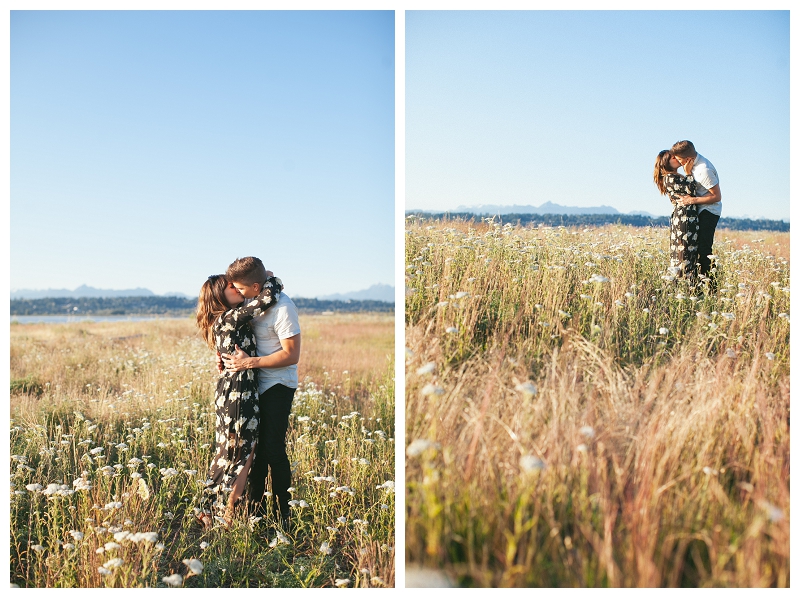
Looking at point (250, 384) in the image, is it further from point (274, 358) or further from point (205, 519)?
point (205, 519)

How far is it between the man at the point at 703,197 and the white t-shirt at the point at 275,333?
234 centimetres

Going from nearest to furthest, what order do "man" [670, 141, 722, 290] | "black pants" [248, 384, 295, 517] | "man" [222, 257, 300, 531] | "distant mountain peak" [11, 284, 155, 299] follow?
"man" [670, 141, 722, 290]
"man" [222, 257, 300, 531]
"black pants" [248, 384, 295, 517]
"distant mountain peak" [11, 284, 155, 299]

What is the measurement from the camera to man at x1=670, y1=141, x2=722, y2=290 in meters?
3.03

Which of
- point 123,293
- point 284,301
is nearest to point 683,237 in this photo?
point 284,301

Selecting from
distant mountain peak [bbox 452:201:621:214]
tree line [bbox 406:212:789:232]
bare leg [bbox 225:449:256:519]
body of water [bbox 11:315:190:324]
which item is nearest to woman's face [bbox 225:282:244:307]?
bare leg [bbox 225:449:256:519]

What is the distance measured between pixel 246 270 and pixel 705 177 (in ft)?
8.88

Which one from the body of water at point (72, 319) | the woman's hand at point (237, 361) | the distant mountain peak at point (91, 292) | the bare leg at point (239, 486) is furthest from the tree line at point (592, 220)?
the distant mountain peak at point (91, 292)

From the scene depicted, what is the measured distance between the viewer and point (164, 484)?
3416 millimetres

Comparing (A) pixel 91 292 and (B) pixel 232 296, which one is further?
(A) pixel 91 292

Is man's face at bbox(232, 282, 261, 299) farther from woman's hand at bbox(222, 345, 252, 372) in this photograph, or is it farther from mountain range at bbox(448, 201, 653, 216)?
mountain range at bbox(448, 201, 653, 216)

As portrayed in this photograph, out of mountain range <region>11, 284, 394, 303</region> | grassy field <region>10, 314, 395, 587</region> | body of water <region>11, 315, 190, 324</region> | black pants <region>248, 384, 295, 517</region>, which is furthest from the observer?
mountain range <region>11, 284, 394, 303</region>

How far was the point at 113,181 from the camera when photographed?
299 inches

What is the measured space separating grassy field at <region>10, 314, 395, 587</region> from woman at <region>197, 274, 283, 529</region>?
17 cm
